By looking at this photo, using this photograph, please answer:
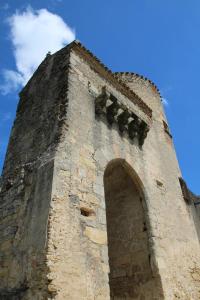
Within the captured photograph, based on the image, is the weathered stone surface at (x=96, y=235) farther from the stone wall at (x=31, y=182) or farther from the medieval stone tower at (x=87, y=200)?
the stone wall at (x=31, y=182)

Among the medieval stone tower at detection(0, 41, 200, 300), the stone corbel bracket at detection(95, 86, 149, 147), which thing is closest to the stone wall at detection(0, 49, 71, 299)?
the medieval stone tower at detection(0, 41, 200, 300)

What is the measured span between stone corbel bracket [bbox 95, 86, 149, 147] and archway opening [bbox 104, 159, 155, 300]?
0.93m

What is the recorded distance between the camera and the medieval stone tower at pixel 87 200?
3.39 metres

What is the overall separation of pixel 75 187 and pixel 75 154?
58cm

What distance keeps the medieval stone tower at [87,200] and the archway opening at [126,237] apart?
2 centimetres

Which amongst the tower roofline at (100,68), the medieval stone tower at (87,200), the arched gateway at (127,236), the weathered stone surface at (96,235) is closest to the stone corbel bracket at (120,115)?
the medieval stone tower at (87,200)

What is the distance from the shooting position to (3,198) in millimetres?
4625

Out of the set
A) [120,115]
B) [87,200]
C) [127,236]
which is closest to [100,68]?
[120,115]

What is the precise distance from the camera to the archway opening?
4930 mm

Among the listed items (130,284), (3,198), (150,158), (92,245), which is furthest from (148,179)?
(3,198)

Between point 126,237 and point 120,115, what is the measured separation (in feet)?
8.29

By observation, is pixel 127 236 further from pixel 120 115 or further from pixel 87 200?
pixel 120 115

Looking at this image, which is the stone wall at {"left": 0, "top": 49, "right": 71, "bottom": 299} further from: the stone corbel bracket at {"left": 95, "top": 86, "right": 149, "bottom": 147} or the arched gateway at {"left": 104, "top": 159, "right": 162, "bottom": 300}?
the arched gateway at {"left": 104, "top": 159, "right": 162, "bottom": 300}

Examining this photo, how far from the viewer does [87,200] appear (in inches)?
161
